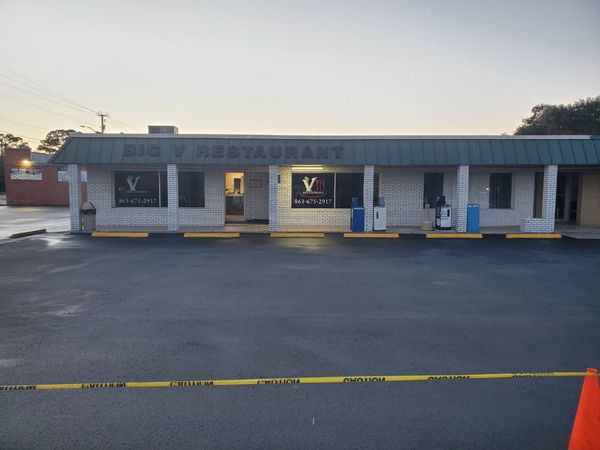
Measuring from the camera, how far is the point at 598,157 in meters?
19.6

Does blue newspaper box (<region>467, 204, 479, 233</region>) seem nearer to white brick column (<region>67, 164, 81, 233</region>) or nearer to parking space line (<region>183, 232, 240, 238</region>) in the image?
parking space line (<region>183, 232, 240, 238</region>)

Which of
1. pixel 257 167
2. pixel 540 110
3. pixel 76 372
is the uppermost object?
pixel 540 110

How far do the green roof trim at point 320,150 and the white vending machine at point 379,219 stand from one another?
6.94 feet

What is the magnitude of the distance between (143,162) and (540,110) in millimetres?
60307

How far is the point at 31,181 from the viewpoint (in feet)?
146

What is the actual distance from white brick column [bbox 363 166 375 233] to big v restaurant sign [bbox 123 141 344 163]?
1.52 metres

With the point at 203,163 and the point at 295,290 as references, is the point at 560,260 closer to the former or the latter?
the point at 295,290

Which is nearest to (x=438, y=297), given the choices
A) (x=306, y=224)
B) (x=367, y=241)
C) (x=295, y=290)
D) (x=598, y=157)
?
(x=295, y=290)

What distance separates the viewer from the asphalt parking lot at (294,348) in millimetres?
4152

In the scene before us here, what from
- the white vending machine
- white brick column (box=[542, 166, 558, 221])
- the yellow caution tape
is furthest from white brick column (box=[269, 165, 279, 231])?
the yellow caution tape

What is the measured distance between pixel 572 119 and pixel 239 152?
160ft

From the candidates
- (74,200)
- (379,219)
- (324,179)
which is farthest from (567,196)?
(74,200)

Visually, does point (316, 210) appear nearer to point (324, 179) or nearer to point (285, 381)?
point (324, 179)

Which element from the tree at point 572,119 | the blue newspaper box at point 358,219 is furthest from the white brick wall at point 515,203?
the tree at point 572,119
